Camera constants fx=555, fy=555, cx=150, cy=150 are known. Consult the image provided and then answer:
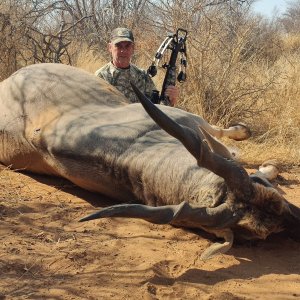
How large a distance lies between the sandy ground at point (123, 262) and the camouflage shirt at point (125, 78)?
7.34ft

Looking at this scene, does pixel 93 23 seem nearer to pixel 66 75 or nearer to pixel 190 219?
pixel 66 75

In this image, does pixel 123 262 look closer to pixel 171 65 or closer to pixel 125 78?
pixel 125 78

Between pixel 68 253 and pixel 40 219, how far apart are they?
25.3 inches

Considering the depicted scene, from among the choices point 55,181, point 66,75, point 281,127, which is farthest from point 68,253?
point 281,127

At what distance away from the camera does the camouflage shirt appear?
5781 millimetres

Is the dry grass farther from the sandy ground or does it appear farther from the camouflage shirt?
the sandy ground

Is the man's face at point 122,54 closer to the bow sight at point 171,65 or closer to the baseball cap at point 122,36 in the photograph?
the baseball cap at point 122,36

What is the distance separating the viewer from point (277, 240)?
3141mm

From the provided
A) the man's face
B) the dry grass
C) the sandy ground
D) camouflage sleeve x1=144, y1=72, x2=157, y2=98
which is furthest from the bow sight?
the sandy ground

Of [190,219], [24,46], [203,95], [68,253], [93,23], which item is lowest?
[68,253]

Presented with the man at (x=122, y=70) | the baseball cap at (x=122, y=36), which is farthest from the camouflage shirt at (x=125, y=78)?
the baseball cap at (x=122, y=36)

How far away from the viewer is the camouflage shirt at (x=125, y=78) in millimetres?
5781

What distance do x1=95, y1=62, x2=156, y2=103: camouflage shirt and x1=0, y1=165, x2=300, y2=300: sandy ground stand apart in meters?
2.24

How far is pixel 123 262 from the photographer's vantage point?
9.55ft
